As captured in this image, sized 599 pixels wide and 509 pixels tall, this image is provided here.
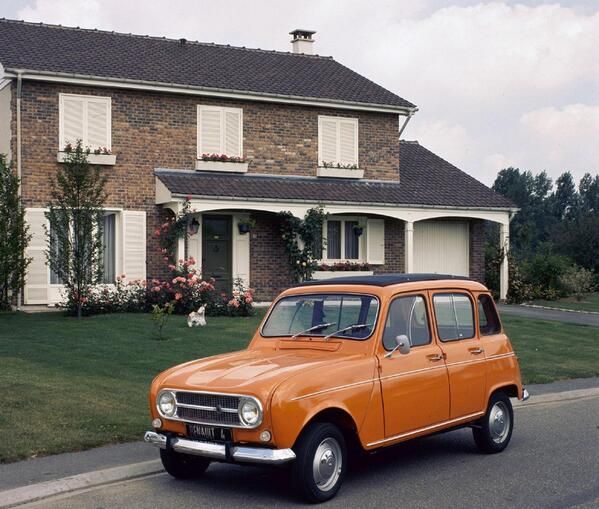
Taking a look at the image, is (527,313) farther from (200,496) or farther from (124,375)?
(200,496)

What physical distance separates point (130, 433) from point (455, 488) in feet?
11.2

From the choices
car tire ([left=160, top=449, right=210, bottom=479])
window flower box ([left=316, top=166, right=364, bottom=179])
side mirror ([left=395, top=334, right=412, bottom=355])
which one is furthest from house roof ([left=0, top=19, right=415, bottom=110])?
side mirror ([left=395, top=334, right=412, bottom=355])

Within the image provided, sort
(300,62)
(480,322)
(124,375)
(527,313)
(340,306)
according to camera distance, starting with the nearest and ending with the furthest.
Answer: (340,306), (480,322), (124,375), (527,313), (300,62)

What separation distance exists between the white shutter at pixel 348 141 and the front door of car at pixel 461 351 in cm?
1772

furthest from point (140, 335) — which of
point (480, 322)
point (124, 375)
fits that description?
point (480, 322)

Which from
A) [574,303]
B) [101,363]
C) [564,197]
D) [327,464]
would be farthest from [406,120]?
[564,197]

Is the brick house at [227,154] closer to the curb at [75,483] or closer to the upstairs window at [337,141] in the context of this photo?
the upstairs window at [337,141]

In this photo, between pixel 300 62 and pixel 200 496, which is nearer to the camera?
pixel 200 496

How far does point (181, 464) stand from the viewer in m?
7.89

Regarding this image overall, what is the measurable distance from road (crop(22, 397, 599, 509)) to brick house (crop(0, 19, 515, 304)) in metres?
14.8

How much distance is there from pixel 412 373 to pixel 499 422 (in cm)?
163

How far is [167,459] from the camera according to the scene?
784cm

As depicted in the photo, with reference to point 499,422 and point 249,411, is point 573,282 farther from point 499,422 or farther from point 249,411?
point 249,411

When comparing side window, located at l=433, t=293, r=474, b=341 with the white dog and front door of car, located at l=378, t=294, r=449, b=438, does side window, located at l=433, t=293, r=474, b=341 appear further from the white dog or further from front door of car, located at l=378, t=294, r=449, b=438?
the white dog
